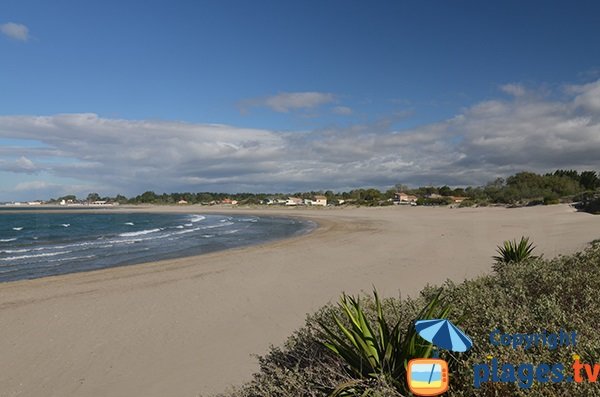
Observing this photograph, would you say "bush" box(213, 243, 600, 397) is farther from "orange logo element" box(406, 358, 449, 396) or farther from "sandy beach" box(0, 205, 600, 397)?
"sandy beach" box(0, 205, 600, 397)

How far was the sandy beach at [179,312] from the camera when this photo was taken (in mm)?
5895

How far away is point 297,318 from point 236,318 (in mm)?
1283

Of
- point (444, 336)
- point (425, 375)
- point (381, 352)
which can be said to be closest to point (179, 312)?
point (381, 352)

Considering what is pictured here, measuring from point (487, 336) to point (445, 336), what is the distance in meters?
1.07

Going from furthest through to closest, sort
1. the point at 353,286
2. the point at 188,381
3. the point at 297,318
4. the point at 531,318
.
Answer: the point at 353,286 < the point at 297,318 < the point at 188,381 < the point at 531,318

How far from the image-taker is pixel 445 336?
85.8 inches

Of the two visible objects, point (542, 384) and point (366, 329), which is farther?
point (366, 329)

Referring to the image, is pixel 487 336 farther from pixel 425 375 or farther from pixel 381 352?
pixel 425 375

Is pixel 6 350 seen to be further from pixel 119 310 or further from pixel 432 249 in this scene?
pixel 432 249

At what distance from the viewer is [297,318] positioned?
834 cm

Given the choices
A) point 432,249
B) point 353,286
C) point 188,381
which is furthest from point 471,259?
point 188,381

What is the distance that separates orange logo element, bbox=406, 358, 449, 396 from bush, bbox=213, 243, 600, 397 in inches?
12.7

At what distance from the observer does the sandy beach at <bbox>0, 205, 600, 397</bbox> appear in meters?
5.89

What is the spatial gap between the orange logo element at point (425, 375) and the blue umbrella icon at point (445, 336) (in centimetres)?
23
